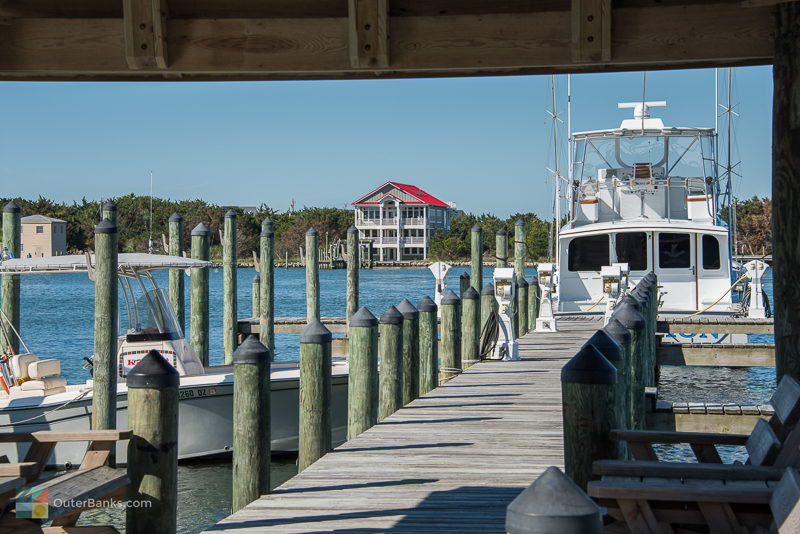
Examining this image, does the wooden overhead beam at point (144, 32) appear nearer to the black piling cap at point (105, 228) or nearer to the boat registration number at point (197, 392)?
the black piling cap at point (105, 228)

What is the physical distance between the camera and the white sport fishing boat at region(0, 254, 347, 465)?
12422mm

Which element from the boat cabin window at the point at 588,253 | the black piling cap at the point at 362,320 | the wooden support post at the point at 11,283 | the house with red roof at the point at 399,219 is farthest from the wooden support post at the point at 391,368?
the house with red roof at the point at 399,219

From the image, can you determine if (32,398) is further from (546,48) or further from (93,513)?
(546,48)

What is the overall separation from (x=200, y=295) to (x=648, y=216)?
1066cm

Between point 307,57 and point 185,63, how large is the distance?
834 mm

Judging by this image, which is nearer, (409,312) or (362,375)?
(362,375)

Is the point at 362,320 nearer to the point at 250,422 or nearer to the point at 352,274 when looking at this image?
the point at 250,422

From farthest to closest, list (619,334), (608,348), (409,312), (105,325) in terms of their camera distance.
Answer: (105,325)
(409,312)
(619,334)
(608,348)

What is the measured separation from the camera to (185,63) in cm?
683

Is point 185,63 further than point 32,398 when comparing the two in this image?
No

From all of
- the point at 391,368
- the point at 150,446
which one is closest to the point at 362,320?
the point at 391,368

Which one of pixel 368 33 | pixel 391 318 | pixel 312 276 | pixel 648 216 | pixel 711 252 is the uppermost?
pixel 368 33

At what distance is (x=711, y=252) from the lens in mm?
21531

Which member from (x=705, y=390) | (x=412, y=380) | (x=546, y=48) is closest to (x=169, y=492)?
(x=546, y=48)
